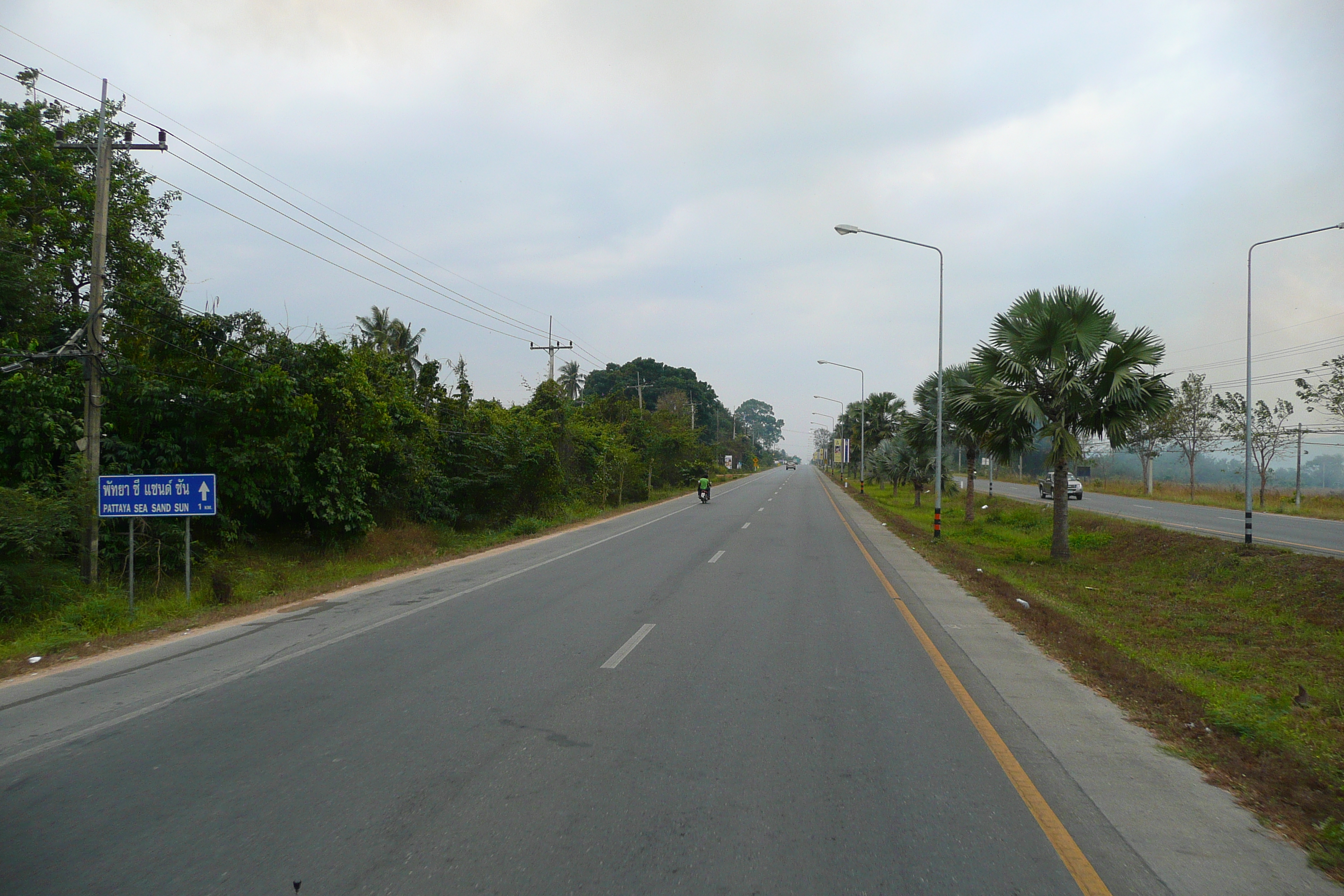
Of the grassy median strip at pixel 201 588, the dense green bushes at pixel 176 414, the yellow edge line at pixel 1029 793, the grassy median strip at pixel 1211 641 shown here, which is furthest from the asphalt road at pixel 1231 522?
the dense green bushes at pixel 176 414

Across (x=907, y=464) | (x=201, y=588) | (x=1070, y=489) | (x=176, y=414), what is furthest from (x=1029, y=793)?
(x=1070, y=489)

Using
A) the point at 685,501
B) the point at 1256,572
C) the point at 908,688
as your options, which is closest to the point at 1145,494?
the point at 685,501

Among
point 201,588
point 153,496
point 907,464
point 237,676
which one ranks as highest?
point 907,464

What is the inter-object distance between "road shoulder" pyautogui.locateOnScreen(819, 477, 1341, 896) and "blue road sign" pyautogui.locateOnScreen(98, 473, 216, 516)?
10176 millimetres

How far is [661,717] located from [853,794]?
5.70 feet

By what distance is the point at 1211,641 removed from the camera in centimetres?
1008

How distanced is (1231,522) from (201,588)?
30922 mm

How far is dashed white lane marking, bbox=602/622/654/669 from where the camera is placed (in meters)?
7.34

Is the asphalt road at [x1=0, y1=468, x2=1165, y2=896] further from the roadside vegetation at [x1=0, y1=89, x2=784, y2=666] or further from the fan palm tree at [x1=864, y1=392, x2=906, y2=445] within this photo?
the fan palm tree at [x1=864, y1=392, x2=906, y2=445]

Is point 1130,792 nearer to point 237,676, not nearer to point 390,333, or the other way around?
point 237,676

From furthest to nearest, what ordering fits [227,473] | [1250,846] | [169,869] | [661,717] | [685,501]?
[685,501] < [227,473] < [661,717] < [1250,846] < [169,869]

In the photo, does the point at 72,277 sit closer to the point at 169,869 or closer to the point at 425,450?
the point at 425,450

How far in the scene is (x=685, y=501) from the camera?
42.2 metres

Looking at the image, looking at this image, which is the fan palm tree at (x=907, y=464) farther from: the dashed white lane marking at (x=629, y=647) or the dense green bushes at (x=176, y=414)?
the dashed white lane marking at (x=629, y=647)
